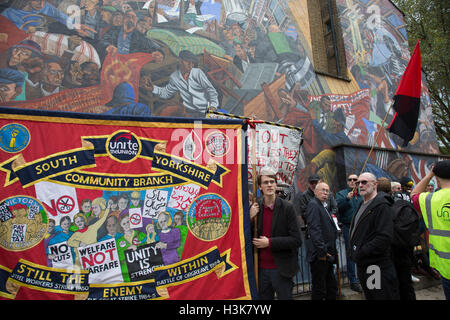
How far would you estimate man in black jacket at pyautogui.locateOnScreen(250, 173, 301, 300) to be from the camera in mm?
3088

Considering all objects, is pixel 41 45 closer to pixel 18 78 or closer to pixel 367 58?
pixel 18 78

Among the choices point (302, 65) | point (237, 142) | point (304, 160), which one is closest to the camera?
point (237, 142)

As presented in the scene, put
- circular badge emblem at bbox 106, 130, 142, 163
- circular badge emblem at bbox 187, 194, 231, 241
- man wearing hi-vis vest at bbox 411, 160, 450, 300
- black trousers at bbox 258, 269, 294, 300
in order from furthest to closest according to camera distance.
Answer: circular badge emblem at bbox 187, 194, 231, 241 < circular badge emblem at bbox 106, 130, 142, 163 < black trousers at bbox 258, 269, 294, 300 < man wearing hi-vis vest at bbox 411, 160, 450, 300

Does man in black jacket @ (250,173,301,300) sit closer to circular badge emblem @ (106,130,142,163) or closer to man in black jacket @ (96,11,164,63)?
circular badge emblem @ (106,130,142,163)

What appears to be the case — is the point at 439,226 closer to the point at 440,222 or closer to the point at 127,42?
the point at 440,222

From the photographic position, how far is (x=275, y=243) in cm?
309

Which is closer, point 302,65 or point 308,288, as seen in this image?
point 308,288

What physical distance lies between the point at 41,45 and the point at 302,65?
6.49 metres

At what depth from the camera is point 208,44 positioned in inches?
268

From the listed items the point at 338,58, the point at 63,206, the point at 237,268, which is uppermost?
the point at 338,58

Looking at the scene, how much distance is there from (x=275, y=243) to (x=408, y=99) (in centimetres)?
486

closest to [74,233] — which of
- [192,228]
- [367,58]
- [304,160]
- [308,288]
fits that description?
[192,228]

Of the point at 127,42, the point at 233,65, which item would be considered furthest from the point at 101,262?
the point at 233,65

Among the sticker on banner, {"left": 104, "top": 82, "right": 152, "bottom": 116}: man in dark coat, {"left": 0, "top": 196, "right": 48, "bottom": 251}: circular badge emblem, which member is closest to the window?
{"left": 104, "top": 82, "right": 152, "bottom": 116}: man in dark coat
